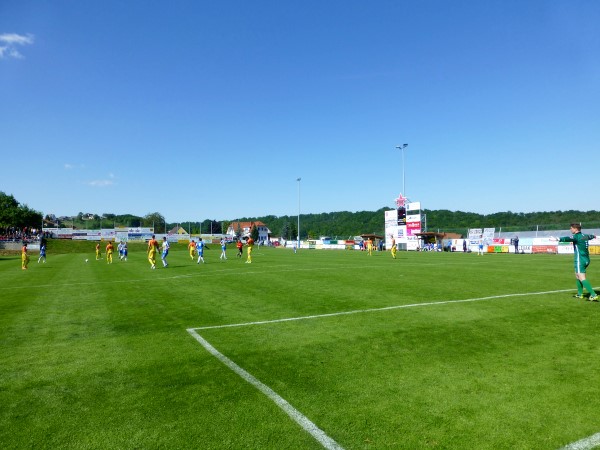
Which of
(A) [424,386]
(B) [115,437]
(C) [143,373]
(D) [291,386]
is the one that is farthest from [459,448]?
(C) [143,373]

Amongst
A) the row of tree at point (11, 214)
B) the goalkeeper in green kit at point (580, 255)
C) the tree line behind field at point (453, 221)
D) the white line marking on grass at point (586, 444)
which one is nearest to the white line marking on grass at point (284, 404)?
the white line marking on grass at point (586, 444)

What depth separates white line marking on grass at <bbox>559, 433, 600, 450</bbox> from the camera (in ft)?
10.5

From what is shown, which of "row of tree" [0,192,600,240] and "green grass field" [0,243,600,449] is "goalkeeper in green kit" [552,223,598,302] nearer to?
"green grass field" [0,243,600,449]

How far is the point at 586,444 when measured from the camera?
3.27 metres

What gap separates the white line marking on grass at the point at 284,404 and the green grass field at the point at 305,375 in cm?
2

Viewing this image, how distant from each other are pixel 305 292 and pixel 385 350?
6195mm

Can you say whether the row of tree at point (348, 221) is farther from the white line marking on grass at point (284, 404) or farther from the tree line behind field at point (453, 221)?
the white line marking on grass at point (284, 404)

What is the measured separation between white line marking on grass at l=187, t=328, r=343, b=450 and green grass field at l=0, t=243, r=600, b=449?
0.06 ft

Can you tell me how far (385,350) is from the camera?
5844 millimetres

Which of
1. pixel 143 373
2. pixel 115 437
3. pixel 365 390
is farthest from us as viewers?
pixel 143 373

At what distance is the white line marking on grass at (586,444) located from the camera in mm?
3208

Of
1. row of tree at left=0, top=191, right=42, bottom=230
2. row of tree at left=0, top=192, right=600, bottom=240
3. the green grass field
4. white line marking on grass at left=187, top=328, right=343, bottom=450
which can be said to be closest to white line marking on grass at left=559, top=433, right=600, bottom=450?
the green grass field

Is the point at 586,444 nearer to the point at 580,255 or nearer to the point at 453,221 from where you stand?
the point at 580,255

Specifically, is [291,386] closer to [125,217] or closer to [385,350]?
[385,350]
